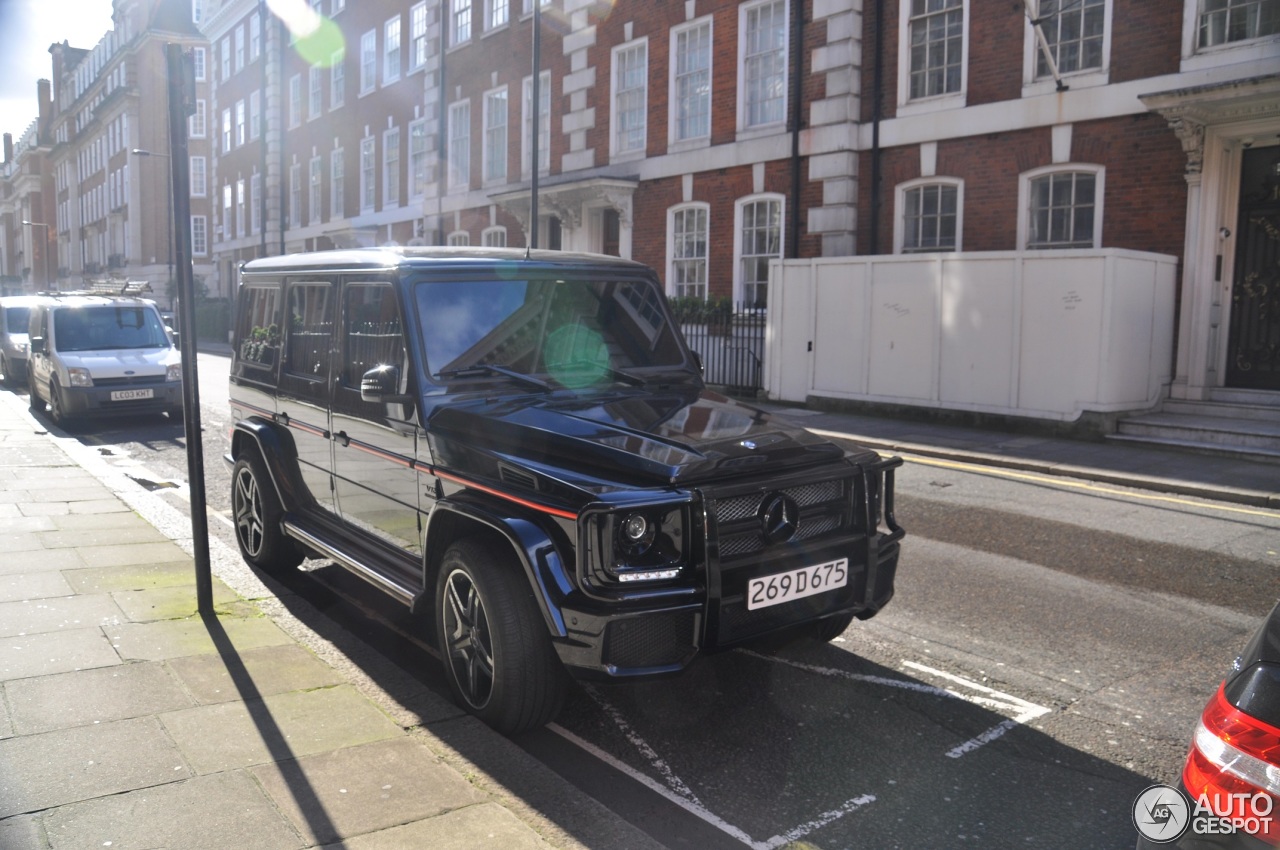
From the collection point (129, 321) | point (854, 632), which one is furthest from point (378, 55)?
point (854, 632)

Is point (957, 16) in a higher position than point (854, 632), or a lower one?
higher

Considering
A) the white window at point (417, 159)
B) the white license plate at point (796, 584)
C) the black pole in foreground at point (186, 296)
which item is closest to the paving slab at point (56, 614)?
the black pole in foreground at point (186, 296)

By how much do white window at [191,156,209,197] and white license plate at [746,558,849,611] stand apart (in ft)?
228

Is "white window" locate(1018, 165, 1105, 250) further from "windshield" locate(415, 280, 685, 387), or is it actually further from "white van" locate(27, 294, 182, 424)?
"white van" locate(27, 294, 182, 424)

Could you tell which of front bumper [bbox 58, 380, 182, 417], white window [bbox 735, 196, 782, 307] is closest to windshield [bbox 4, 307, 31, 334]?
front bumper [bbox 58, 380, 182, 417]

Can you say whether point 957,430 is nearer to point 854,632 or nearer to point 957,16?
point 957,16

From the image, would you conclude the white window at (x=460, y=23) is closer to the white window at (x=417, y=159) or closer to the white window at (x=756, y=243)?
the white window at (x=417, y=159)

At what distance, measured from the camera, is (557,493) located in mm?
3951

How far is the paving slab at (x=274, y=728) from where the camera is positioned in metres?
3.93

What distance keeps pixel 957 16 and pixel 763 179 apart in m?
4.69

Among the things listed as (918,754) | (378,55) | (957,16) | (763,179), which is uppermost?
(378,55)

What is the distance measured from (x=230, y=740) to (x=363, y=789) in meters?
0.71

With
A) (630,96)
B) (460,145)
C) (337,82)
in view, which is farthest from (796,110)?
(337,82)

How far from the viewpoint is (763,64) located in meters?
20.7
